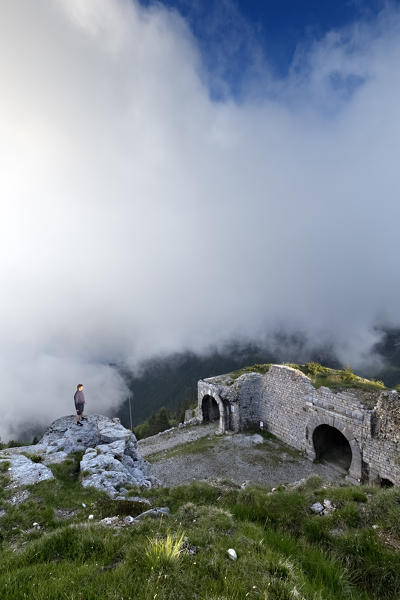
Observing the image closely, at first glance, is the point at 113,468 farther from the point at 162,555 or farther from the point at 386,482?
the point at 386,482

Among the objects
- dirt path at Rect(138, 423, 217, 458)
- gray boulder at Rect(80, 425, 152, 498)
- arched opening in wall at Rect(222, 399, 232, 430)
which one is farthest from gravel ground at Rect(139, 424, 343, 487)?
gray boulder at Rect(80, 425, 152, 498)

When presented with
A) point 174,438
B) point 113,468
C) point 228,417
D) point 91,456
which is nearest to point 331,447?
point 228,417

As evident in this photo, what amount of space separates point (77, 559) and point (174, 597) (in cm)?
210

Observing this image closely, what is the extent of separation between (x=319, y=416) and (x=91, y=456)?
1568 centimetres

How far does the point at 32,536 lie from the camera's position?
7.18 metres

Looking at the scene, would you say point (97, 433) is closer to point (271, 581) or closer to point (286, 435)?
point (271, 581)

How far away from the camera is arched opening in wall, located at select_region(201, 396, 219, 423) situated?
111 feet

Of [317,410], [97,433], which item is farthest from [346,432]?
[97,433]

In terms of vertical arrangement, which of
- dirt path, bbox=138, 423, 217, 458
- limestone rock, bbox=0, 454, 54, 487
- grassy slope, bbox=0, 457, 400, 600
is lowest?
dirt path, bbox=138, 423, 217, 458

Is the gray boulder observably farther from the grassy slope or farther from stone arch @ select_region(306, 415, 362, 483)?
stone arch @ select_region(306, 415, 362, 483)

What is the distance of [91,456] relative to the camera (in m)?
12.6

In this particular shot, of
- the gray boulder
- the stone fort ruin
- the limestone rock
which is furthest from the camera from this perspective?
the stone fort ruin

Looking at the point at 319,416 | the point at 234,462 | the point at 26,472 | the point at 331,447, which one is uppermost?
the point at 26,472

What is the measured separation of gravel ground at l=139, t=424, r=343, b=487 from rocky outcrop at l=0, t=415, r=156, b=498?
5405 mm
